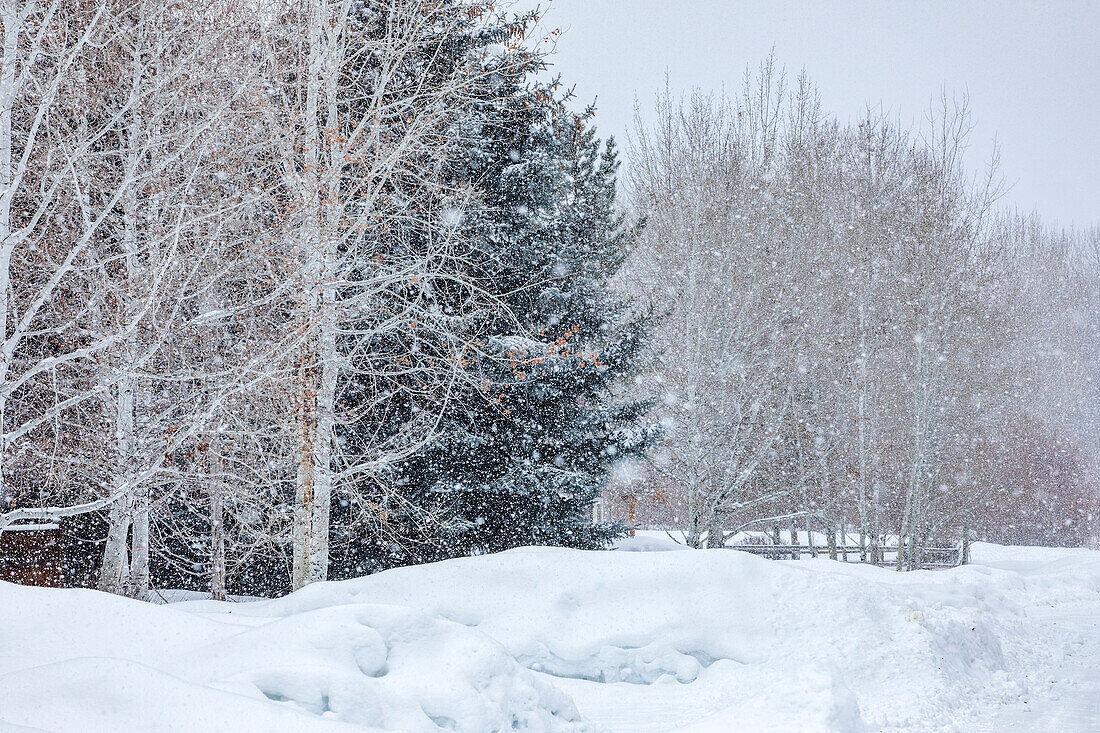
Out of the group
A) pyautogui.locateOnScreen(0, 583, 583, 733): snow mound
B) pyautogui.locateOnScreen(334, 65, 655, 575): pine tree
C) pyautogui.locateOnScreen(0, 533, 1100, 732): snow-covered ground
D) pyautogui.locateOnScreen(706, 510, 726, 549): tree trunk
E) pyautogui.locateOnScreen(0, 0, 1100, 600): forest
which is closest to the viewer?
pyautogui.locateOnScreen(0, 583, 583, 733): snow mound

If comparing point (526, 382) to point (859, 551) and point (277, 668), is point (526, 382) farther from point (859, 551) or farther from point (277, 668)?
point (859, 551)

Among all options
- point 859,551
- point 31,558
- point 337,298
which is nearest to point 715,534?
point 859,551

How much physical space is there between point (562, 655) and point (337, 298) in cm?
596

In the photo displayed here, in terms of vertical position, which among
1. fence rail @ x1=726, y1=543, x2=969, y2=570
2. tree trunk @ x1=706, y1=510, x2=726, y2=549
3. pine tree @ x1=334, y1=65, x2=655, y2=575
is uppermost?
pine tree @ x1=334, y1=65, x2=655, y2=575

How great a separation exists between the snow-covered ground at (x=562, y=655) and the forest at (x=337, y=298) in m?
1.54

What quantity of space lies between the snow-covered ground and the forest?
1541mm

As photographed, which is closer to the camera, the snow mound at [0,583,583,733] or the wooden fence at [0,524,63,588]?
the snow mound at [0,583,583,733]

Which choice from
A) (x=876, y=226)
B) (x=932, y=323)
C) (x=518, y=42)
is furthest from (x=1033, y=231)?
(x=518, y=42)

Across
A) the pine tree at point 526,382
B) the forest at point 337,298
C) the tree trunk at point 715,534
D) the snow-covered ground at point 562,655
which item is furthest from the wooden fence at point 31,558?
the tree trunk at point 715,534

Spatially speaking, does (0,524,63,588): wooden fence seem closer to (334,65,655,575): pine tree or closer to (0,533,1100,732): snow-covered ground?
(0,533,1100,732): snow-covered ground

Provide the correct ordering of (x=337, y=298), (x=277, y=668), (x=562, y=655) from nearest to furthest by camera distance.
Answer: (x=277, y=668), (x=562, y=655), (x=337, y=298)

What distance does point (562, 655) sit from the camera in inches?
Result: 292

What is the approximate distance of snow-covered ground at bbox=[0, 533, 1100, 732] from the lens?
3920 mm

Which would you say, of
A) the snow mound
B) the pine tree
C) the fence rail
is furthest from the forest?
the fence rail
